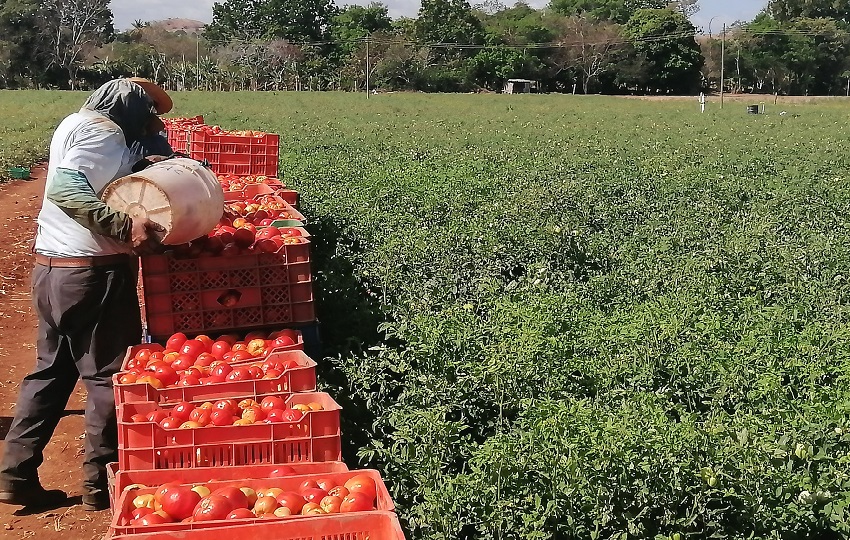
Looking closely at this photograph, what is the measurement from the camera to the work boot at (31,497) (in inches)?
200

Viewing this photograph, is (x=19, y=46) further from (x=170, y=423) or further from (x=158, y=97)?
(x=170, y=423)

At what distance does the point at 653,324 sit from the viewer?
5.75 m

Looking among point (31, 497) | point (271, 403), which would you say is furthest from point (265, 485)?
point (31, 497)

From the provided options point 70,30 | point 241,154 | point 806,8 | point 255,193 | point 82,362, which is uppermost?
point 806,8

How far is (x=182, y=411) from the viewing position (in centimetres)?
418

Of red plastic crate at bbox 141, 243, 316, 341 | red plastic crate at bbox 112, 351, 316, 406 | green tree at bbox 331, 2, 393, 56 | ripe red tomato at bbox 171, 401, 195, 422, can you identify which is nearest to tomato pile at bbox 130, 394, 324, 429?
ripe red tomato at bbox 171, 401, 195, 422

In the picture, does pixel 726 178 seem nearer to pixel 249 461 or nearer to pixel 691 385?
pixel 691 385

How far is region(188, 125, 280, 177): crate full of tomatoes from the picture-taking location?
1080 centimetres

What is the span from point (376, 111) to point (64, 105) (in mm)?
16328

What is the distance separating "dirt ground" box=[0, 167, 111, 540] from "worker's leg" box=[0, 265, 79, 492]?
0.22 meters

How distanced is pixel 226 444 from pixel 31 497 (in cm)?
196

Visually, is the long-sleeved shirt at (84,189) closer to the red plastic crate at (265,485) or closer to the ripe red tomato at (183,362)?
the ripe red tomato at (183,362)

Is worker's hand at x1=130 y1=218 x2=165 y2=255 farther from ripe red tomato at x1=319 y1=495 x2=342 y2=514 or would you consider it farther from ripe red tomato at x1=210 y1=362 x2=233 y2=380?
ripe red tomato at x1=319 y1=495 x2=342 y2=514

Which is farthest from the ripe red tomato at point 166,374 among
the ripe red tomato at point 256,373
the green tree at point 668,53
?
the green tree at point 668,53
